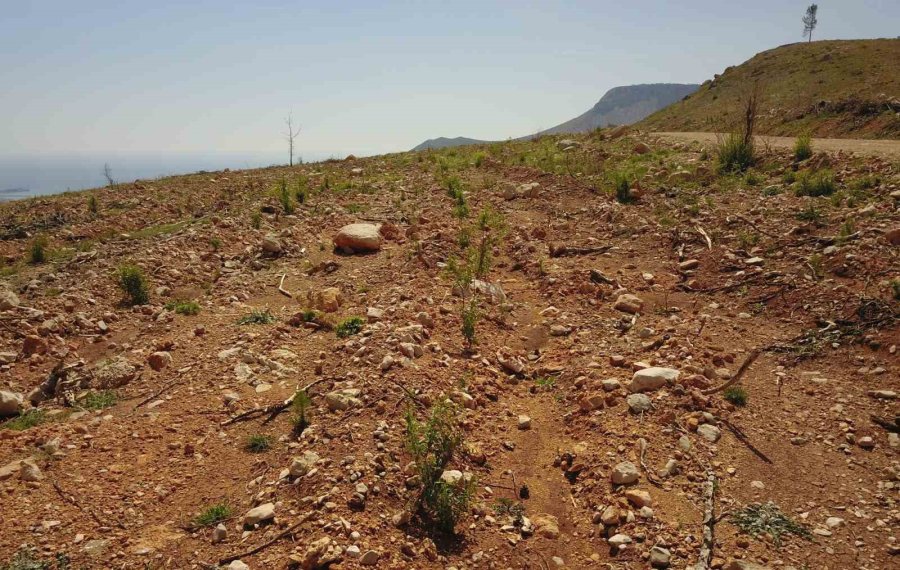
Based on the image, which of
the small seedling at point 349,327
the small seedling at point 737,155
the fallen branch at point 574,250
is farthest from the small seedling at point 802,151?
the small seedling at point 349,327

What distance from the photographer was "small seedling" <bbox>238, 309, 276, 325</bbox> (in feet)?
22.9

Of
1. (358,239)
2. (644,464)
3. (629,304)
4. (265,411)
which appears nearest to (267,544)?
(265,411)

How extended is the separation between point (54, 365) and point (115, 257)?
3548mm

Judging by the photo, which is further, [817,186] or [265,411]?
[817,186]

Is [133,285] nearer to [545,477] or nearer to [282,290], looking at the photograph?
[282,290]

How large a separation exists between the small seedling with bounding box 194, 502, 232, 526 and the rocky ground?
0.02 metres

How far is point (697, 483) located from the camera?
414 centimetres

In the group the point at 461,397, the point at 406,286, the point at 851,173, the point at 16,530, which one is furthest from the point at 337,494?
the point at 851,173

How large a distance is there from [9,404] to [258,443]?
9.57ft

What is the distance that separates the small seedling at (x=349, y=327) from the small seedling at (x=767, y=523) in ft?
14.9

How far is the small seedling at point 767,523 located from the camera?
3.60 m

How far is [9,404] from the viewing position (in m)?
5.42

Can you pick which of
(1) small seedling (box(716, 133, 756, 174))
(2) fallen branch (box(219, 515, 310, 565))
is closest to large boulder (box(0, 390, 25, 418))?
(2) fallen branch (box(219, 515, 310, 565))

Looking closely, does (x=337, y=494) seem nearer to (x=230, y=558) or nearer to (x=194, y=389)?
(x=230, y=558)
